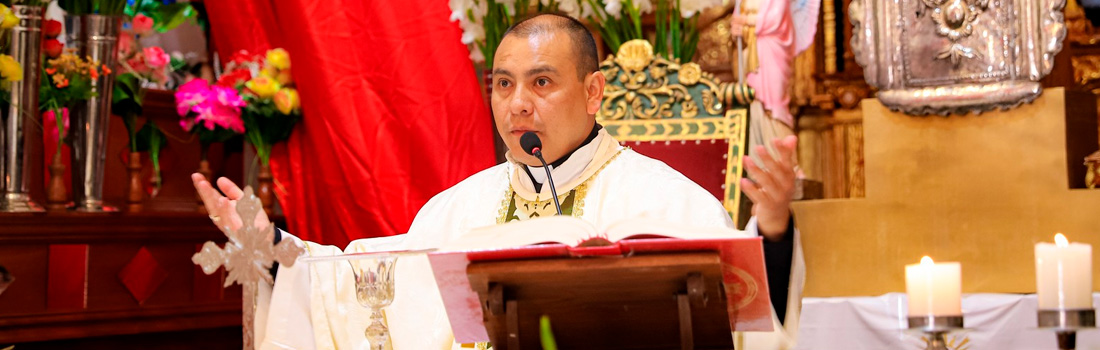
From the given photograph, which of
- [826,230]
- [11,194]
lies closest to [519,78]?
[826,230]

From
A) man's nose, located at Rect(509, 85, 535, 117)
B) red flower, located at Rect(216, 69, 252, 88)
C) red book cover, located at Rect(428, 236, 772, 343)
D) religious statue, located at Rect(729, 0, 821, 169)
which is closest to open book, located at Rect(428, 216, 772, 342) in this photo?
red book cover, located at Rect(428, 236, 772, 343)

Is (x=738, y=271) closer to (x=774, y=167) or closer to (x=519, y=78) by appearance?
(x=774, y=167)

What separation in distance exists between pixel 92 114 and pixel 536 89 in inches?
92.2

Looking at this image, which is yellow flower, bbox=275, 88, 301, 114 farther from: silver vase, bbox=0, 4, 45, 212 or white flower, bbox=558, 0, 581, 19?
white flower, bbox=558, 0, 581, 19

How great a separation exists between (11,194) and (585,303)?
3.03m

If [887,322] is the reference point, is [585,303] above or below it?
above

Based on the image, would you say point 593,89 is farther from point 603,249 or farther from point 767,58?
point 767,58

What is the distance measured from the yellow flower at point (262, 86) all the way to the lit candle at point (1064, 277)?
150 inches

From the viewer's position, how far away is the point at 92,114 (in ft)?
14.9

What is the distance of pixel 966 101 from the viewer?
4.64m

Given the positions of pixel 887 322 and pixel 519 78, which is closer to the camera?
pixel 519 78

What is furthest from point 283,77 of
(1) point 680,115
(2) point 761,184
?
(2) point 761,184

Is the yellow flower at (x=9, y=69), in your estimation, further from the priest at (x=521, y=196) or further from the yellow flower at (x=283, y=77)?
the priest at (x=521, y=196)

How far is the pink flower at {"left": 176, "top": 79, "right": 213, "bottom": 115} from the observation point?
4895 millimetres
